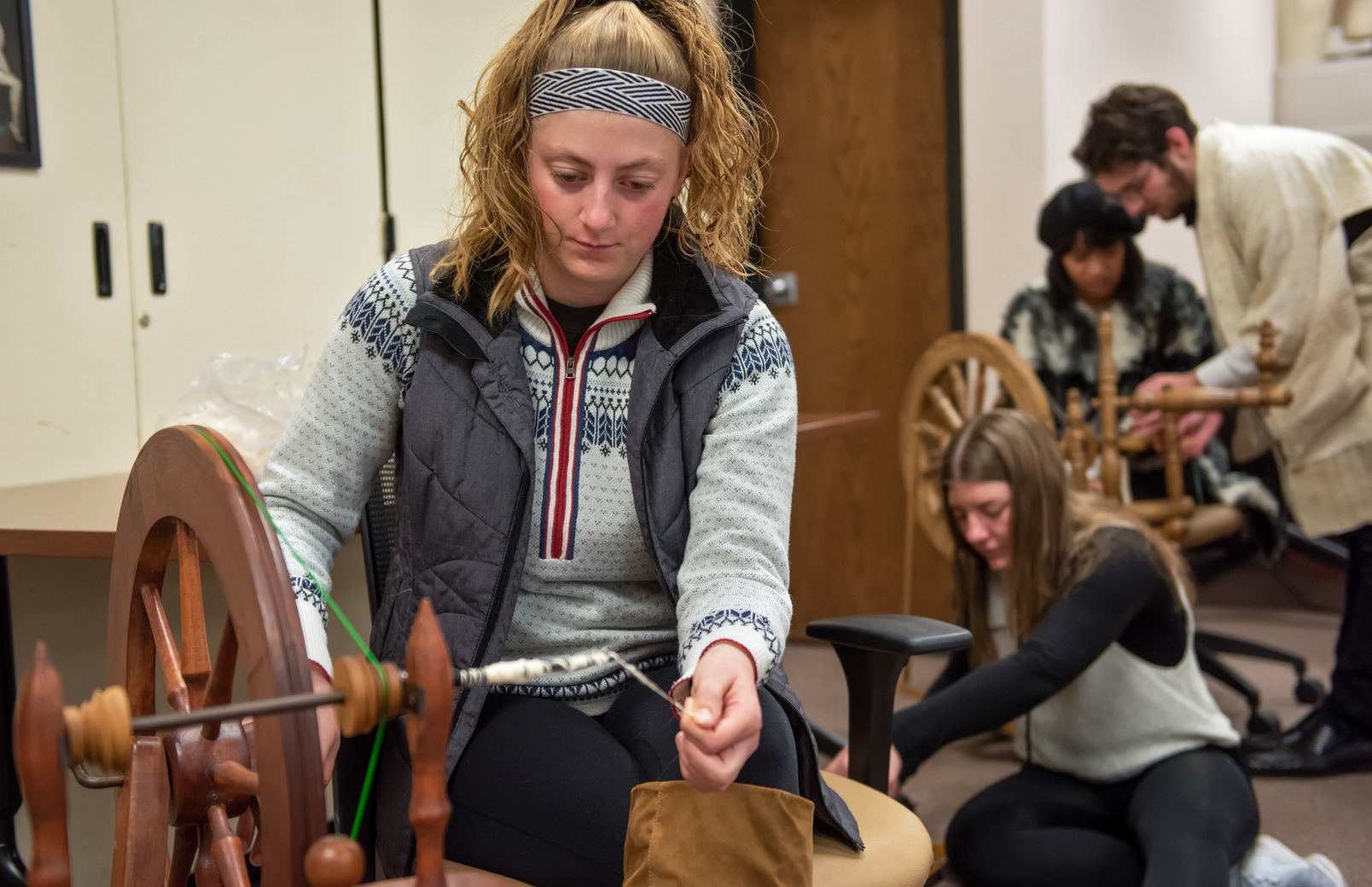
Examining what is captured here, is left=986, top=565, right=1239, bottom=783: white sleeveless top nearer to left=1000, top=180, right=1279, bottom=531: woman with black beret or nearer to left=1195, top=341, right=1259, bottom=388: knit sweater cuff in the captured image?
left=1195, top=341, right=1259, bottom=388: knit sweater cuff

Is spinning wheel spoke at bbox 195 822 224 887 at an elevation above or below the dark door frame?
below

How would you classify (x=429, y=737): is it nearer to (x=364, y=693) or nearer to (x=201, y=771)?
(x=364, y=693)

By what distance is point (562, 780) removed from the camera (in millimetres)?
988

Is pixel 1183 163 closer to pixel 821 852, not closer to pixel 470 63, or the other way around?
pixel 470 63

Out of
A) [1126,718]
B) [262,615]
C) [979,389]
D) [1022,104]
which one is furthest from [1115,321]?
[262,615]

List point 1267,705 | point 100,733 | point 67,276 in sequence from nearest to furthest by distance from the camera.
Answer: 1. point 100,733
2. point 67,276
3. point 1267,705

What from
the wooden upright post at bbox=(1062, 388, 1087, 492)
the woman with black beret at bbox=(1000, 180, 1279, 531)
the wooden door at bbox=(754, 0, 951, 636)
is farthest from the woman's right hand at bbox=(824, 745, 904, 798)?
the wooden door at bbox=(754, 0, 951, 636)

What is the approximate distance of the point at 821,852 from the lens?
3.43 feet

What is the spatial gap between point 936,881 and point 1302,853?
2.20 ft

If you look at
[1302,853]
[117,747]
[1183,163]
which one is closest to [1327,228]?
[1183,163]

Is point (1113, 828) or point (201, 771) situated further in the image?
point (1113, 828)

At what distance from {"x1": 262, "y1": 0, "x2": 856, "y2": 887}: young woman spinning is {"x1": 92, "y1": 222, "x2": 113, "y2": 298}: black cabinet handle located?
3.72ft

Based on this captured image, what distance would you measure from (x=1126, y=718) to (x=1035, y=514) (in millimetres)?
339

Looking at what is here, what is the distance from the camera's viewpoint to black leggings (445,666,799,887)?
0.96 meters
